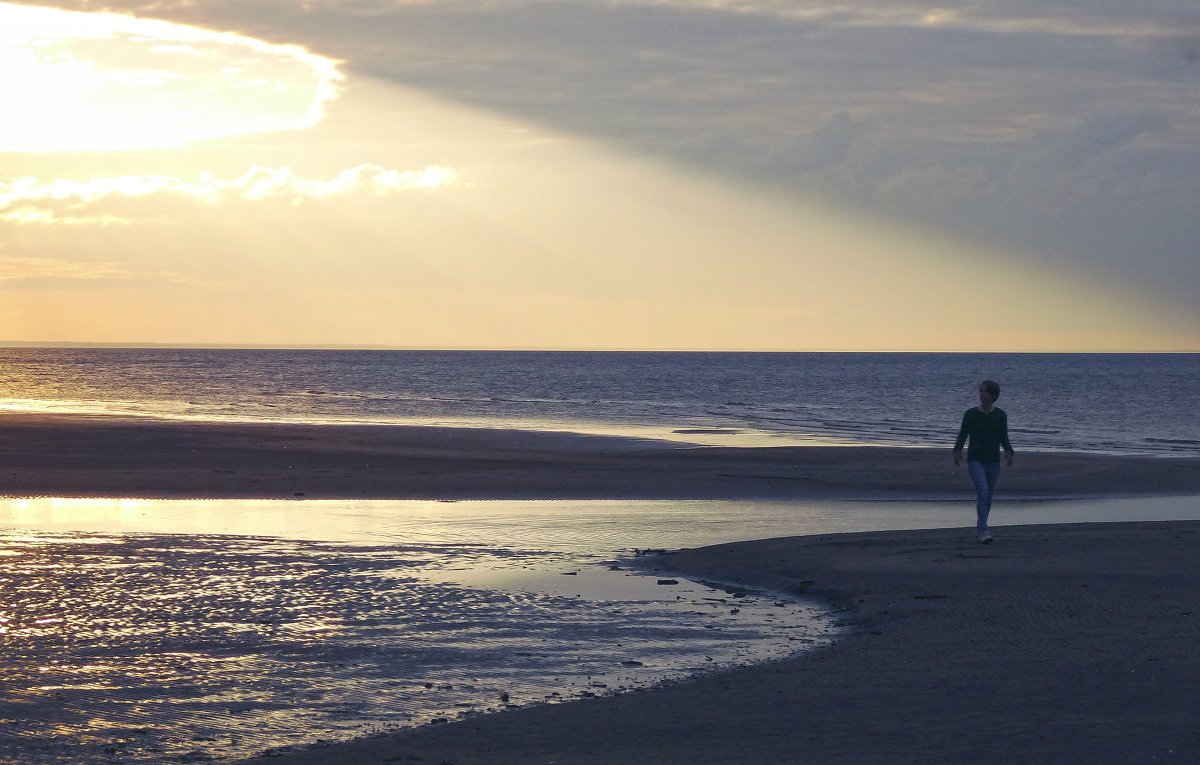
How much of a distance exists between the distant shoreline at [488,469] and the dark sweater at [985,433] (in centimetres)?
991

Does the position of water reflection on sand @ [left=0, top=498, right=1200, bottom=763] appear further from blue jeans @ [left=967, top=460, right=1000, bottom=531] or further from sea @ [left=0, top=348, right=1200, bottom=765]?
blue jeans @ [left=967, top=460, right=1000, bottom=531]

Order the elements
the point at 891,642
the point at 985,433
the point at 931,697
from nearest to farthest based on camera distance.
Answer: the point at 931,697 → the point at 891,642 → the point at 985,433

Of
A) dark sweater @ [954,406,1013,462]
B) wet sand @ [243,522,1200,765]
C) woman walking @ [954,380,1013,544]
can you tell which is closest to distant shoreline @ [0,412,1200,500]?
woman walking @ [954,380,1013,544]

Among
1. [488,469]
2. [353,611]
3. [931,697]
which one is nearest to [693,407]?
[488,469]

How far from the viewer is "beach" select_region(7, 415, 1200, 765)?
24.1ft

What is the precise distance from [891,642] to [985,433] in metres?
5.99

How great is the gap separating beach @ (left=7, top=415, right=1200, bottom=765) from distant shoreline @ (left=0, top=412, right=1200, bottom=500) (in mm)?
189

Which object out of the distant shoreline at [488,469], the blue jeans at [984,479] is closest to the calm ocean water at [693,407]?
the distant shoreline at [488,469]

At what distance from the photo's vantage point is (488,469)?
98.9ft

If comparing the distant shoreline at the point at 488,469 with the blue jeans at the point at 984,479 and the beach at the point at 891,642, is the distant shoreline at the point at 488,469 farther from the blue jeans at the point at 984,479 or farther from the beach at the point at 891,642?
the blue jeans at the point at 984,479

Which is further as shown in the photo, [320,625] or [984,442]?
[984,442]

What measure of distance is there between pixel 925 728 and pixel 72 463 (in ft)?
88.4

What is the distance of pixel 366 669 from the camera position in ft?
31.5

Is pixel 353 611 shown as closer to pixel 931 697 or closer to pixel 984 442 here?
pixel 931 697
